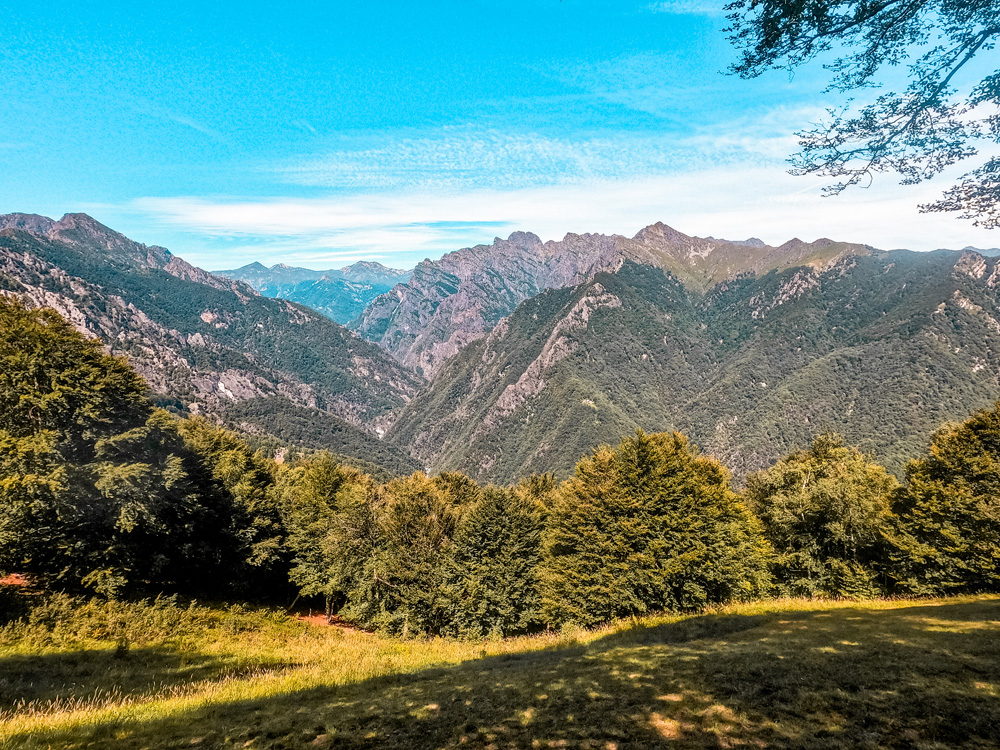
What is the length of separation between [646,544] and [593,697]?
26.8 m

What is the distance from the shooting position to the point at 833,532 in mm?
37438

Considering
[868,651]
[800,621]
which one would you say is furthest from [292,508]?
[868,651]

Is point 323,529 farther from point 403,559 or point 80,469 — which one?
point 80,469

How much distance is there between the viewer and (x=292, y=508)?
49125 millimetres

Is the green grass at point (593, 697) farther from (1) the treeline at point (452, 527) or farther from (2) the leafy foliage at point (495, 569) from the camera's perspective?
A: (2) the leafy foliage at point (495, 569)

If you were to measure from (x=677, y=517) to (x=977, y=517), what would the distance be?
62.6 feet

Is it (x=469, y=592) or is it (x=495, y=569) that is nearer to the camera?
(x=469, y=592)

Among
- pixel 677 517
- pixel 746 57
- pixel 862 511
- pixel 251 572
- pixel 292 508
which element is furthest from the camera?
pixel 292 508

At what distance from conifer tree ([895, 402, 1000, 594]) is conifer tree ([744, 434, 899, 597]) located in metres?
1.99

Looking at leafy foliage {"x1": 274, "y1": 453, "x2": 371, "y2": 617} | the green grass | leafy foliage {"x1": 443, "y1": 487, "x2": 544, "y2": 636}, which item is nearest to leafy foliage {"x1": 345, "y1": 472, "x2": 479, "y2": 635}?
leafy foliage {"x1": 274, "y1": 453, "x2": 371, "y2": 617}

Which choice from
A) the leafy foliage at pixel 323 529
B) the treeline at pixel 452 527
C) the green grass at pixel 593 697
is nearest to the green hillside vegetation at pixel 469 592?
the green grass at pixel 593 697

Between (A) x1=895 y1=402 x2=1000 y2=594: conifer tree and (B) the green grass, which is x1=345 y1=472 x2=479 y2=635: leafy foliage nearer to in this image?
(B) the green grass

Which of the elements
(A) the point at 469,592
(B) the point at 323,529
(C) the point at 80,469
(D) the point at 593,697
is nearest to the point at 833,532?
(A) the point at 469,592

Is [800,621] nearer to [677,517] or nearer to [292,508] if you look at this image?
[677,517]
